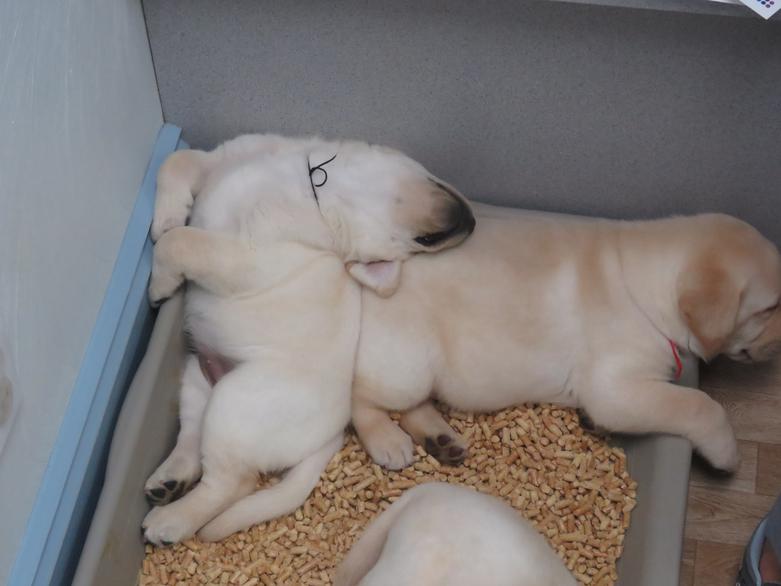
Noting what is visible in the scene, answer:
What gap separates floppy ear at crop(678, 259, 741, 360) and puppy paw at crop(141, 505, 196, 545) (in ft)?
3.75

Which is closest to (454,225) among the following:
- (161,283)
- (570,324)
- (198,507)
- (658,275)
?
(570,324)

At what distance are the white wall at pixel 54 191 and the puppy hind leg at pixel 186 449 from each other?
9.8 inches

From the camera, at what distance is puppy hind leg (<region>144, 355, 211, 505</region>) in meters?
2.08

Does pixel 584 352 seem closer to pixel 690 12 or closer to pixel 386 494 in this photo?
pixel 386 494

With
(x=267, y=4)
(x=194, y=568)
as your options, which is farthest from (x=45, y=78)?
(x=194, y=568)

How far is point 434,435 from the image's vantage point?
2.22m

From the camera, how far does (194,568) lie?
2059 mm

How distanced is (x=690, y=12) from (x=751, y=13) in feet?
0.43

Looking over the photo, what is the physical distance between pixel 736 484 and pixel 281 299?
121 cm

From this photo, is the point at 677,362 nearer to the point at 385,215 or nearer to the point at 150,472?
the point at 385,215

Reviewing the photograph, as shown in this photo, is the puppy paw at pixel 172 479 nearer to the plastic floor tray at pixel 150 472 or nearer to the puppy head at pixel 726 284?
the plastic floor tray at pixel 150 472

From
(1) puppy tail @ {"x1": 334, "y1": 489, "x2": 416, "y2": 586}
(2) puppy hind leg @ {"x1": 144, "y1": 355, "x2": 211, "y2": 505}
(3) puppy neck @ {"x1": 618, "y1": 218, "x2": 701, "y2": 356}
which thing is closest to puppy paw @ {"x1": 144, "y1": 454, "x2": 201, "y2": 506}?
(2) puppy hind leg @ {"x1": 144, "y1": 355, "x2": 211, "y2": 505}

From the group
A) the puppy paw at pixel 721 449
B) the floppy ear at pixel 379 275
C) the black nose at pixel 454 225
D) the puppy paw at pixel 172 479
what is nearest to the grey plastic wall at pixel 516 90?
the black nose at pixel 454 225

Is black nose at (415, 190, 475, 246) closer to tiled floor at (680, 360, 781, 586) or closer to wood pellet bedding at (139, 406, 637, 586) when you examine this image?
wood pellet bedding at (139, 406, 637, 586)
